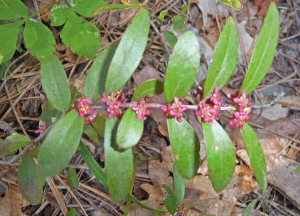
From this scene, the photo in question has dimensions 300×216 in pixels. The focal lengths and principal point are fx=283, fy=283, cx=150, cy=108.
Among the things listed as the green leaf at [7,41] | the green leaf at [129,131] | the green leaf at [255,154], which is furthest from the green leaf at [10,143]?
the green leaf at [255,154]

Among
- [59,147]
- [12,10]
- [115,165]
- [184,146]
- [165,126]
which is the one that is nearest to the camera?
[59,147]

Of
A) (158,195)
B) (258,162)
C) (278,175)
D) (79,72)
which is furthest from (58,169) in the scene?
(278,175)

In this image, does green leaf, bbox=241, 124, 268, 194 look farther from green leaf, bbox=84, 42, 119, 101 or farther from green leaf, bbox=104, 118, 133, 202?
green leaf, bbox=84, 42, 119, 101

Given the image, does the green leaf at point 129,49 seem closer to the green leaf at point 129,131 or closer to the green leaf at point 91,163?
the green leaf at point 129,131

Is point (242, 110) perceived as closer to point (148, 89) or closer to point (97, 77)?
point (148, 89)

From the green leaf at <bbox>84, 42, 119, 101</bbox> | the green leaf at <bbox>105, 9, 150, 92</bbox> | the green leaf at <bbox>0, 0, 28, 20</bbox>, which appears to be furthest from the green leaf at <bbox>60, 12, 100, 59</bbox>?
the green leaf at <bbox>105, 9, 150, 92</bbox>

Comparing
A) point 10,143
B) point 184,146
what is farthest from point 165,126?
point 10,143
